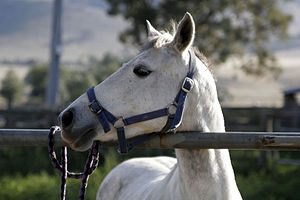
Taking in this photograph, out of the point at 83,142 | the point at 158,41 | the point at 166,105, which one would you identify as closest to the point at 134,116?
the point at 166,105

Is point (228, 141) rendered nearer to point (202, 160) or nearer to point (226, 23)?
point (202, 160)

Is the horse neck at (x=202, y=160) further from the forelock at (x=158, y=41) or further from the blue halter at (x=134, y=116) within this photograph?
the forelock at (x=158, y=41)

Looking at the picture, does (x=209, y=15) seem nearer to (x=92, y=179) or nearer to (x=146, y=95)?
(x=92, y=179)

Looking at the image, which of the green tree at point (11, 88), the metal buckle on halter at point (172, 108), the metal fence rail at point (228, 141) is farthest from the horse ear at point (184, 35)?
the green tree at point (11, 88)

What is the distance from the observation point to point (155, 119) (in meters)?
2.85

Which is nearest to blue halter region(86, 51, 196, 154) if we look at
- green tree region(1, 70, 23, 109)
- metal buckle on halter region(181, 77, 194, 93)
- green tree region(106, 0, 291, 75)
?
Answer: metal buckle on halter region(181, 77, 194, 93)

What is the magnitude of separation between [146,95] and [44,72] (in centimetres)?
3289

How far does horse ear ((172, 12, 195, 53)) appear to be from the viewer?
2.84m

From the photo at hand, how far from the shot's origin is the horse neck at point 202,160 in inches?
116

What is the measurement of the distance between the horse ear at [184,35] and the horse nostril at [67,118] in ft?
2.57

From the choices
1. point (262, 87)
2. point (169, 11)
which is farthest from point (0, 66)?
point (169, 11)

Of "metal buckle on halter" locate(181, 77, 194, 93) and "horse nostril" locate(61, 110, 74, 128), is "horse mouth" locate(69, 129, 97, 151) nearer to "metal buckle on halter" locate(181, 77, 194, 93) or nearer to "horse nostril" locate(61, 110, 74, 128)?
"horse nostril" locate(61, 110, 74, 128)

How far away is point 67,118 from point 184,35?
893 millimetres

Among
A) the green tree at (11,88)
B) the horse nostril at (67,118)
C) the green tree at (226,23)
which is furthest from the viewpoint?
the green tree at (11,88)
